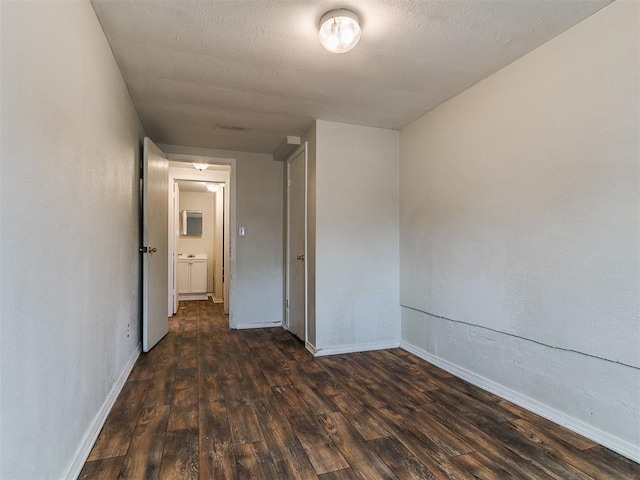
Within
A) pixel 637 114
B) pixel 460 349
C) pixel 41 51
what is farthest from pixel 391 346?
pixel 41 51

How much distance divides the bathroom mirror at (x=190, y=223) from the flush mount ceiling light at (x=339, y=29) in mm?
5731

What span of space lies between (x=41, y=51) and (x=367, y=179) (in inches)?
104

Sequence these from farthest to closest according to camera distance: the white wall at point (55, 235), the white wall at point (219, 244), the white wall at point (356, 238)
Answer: the white wall at point (219, 244) → the white wall at point (356, 238) → the white wall at point (55, 235)

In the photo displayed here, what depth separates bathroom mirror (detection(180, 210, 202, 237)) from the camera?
679 cm

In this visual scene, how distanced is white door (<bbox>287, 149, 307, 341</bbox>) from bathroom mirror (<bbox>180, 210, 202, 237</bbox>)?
348 centimetres

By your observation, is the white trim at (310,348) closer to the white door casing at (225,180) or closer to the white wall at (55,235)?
the white door casing at (225,180)

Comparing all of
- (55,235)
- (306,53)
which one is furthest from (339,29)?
(55,235)

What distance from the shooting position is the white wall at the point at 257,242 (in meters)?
4.23

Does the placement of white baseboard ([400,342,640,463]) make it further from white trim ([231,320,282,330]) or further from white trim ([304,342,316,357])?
white trim ([231,320,282,330])

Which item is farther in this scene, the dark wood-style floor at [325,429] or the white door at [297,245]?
the white door at [297,245]

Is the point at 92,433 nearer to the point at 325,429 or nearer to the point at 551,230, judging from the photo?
the point at 325,429

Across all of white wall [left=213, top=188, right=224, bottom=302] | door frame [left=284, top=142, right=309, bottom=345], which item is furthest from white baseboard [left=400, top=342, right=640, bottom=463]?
white wall [left=213, top=188, right=224, bottom=302]

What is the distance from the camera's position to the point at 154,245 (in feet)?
10.9

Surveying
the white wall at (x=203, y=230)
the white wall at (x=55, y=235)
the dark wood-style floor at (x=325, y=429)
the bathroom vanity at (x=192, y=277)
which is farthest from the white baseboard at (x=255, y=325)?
the white wall at (x=203, y=230)
